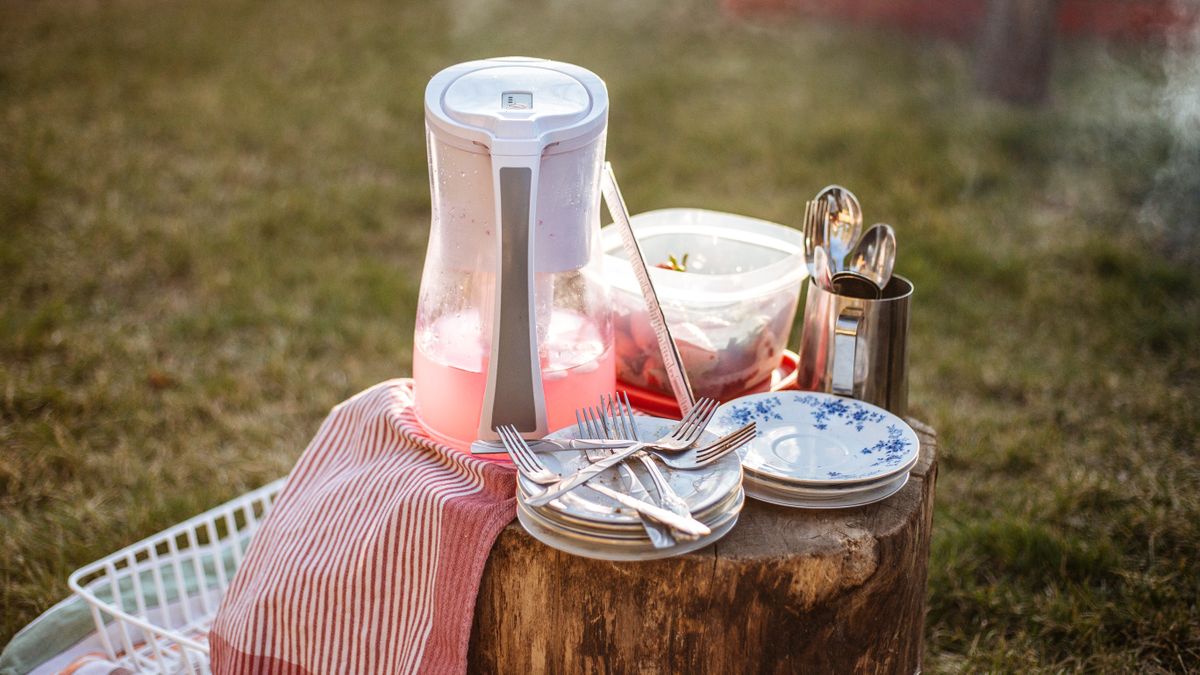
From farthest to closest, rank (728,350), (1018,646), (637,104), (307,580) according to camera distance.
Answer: (637,104), (1018,646), (728,350), (307,580)

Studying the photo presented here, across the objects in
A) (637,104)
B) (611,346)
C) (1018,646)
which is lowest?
(1018,646)

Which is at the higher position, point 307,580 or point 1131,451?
point 307,580

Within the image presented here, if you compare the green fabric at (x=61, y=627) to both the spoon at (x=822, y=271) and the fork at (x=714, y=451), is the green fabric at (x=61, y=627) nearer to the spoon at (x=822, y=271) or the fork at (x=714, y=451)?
the fork at (x=714, y=451)

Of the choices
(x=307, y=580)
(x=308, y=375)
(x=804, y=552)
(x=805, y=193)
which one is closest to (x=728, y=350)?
(x=804, y=552)

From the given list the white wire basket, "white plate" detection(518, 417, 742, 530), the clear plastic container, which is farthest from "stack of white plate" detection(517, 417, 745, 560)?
the white wire basket

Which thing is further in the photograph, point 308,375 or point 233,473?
point 308,375

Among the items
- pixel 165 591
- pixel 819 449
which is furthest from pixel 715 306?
pixel 165 591

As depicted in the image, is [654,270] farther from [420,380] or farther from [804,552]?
[804,552]

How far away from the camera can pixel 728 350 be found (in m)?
1.72

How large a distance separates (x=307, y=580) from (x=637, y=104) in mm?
3938

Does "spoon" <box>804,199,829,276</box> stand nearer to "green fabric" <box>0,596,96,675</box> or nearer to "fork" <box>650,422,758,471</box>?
"fork" <box>650,422,758,471</box>

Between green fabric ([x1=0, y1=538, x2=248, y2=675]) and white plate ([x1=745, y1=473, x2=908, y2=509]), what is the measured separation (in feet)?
4.16

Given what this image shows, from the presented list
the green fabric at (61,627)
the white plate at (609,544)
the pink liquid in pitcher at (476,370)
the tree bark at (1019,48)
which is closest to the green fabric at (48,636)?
the green fabric at (61,627)

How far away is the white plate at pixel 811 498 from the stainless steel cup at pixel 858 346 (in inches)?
10.3
